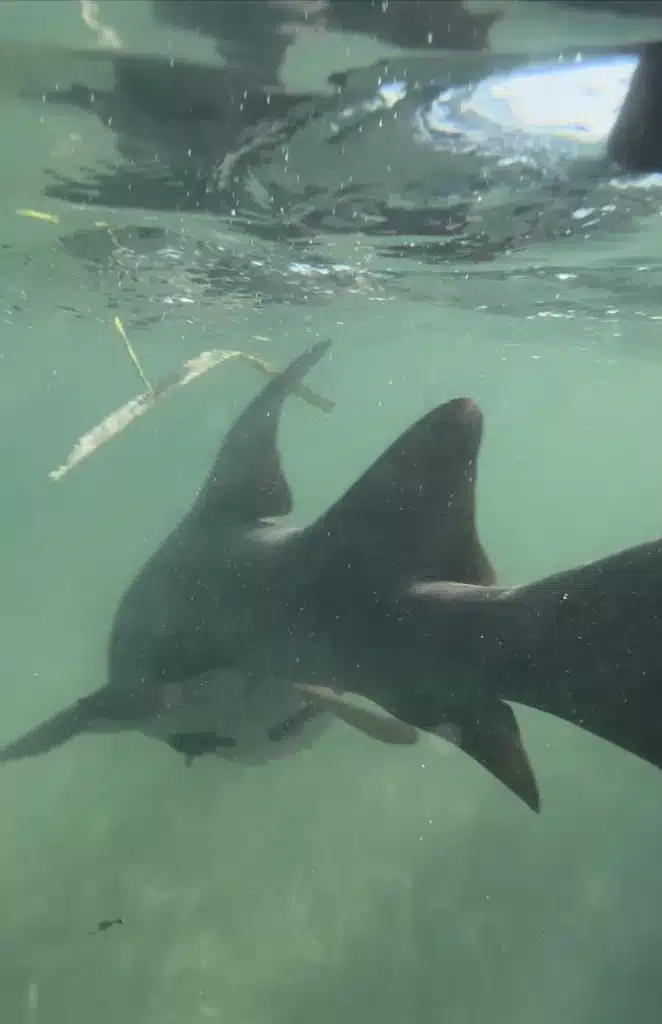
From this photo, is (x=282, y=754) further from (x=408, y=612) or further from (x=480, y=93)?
(x=480, y=93)

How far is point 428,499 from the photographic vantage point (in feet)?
10.0

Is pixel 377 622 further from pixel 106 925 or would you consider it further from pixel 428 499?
pixel 106 925

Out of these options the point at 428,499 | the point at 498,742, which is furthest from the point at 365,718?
the point at 428,499

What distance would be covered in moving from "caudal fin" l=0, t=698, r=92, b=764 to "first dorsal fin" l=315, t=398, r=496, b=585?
295 cm

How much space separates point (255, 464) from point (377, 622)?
7.70 feet

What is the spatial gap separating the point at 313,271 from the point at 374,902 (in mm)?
12220

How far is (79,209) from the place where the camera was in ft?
38.8

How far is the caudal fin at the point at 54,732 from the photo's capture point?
200 inches

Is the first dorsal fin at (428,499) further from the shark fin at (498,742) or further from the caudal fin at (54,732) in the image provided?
the caudal fin at (54,732)

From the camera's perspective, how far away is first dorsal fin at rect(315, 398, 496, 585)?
3.00 meters

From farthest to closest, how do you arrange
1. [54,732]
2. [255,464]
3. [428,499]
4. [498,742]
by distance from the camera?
1. [54,732]
2. [255,464]
3. [428,499]
4. [498,742]

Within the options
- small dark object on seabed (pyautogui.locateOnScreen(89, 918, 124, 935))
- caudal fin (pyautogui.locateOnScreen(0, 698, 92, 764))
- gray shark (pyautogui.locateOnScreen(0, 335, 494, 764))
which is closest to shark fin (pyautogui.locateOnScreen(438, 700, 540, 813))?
gray shark (pyautogui.locateOnScreen(0, 335, 494, 764))

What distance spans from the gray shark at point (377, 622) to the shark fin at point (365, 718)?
11 mm

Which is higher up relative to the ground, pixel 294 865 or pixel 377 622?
pixel 377 622
